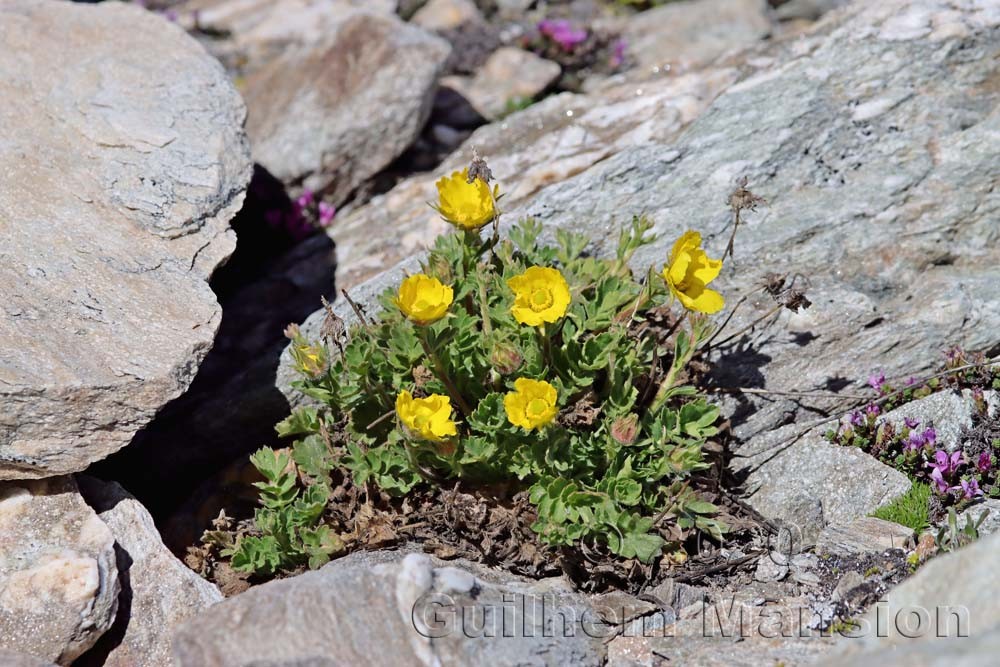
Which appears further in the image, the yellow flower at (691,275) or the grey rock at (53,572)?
the yellow flower at (691,275)

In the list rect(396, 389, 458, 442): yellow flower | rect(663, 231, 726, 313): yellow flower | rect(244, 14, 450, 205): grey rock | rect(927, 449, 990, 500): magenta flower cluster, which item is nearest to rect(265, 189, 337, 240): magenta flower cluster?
rect(244, 14, 450, 205): grey rock

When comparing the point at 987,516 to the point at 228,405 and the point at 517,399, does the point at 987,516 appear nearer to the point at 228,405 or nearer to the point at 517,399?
the point at 517,399

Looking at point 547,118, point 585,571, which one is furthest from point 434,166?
point 585,571

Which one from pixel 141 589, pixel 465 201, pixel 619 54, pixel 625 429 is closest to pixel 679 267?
pixel 625 429

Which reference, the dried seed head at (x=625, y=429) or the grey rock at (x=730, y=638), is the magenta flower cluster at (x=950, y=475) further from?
the dried seed head at (x=625, y=429)

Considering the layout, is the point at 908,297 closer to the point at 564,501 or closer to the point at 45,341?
the point at 564,501

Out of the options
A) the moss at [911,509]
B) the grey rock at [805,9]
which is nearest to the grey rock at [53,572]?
the moss at [911,509]
